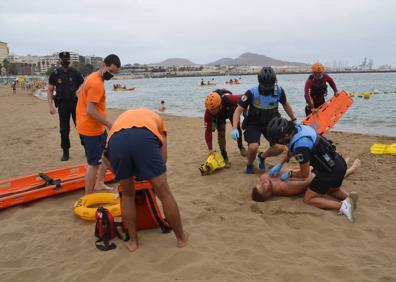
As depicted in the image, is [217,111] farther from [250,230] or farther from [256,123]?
[250,230]

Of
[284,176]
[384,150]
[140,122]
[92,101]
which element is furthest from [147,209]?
[384,150]

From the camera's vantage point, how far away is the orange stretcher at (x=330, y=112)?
7738mm

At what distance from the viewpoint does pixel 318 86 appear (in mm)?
7953

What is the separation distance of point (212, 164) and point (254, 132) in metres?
0.89

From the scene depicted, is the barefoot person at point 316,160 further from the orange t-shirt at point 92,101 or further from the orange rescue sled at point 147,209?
the orange t-shirt at point 92,101

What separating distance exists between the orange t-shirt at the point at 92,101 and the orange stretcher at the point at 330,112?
4629 millimetres

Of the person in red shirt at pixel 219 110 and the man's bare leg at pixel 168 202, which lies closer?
the man's bare leg at pixel 168 202

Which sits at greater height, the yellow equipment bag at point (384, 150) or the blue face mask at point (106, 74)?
the blue face mask at point (106, 74)

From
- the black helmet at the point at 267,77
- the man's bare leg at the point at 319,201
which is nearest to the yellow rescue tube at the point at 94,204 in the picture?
the man's bare leg at the point at 319,201

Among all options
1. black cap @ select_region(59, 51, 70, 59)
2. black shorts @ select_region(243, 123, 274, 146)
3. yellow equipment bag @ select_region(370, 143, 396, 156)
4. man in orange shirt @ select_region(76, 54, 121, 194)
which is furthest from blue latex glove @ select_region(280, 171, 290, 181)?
black cap @ select_region(59, 51, 70, 59)

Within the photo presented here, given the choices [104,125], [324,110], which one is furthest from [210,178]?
[324,110]

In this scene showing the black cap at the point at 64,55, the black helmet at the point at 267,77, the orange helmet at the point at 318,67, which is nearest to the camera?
the black helmet at the point at 267,77

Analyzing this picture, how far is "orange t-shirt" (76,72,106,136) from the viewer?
4.51 metres

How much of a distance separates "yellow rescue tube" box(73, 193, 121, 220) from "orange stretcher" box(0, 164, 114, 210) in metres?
0.61
